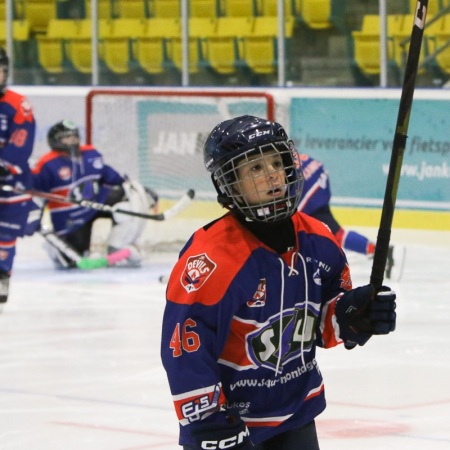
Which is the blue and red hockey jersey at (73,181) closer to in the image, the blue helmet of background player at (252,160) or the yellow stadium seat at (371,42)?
the yellow stadium seat at (371,42)

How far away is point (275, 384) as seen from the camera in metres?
2.24

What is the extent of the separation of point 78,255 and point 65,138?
65 cm

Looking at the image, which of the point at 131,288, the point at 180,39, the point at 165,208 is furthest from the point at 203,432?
the point at 180,39

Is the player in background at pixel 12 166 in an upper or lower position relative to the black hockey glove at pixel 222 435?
lower

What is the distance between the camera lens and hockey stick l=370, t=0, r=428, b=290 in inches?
81.0

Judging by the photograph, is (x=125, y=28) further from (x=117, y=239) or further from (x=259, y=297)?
(x=259, y=297)

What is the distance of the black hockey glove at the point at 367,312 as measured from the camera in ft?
7.09

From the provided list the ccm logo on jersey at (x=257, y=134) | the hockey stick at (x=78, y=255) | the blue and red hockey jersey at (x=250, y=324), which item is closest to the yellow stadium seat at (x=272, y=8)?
the hockey stick at (x=78, y=255)

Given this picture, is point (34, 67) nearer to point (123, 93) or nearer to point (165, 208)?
point (123, 93)

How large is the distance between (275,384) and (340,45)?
617 cm

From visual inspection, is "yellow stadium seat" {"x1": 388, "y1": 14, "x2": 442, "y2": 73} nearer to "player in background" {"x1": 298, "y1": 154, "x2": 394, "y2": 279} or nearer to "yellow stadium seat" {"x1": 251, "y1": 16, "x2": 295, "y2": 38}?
"yellow stadium seat" {"x1": 251, "y1": 16, "x2": 295, "y2": 38}

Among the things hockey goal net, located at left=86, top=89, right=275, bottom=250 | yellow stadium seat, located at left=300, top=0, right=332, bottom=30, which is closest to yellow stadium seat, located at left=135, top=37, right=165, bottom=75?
hockey goal net, located at left=86, top=89, right=275, bottom=250

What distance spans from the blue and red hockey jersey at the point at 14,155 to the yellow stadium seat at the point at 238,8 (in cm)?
333

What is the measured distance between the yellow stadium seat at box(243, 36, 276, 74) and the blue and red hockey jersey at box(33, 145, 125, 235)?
1.59 m
